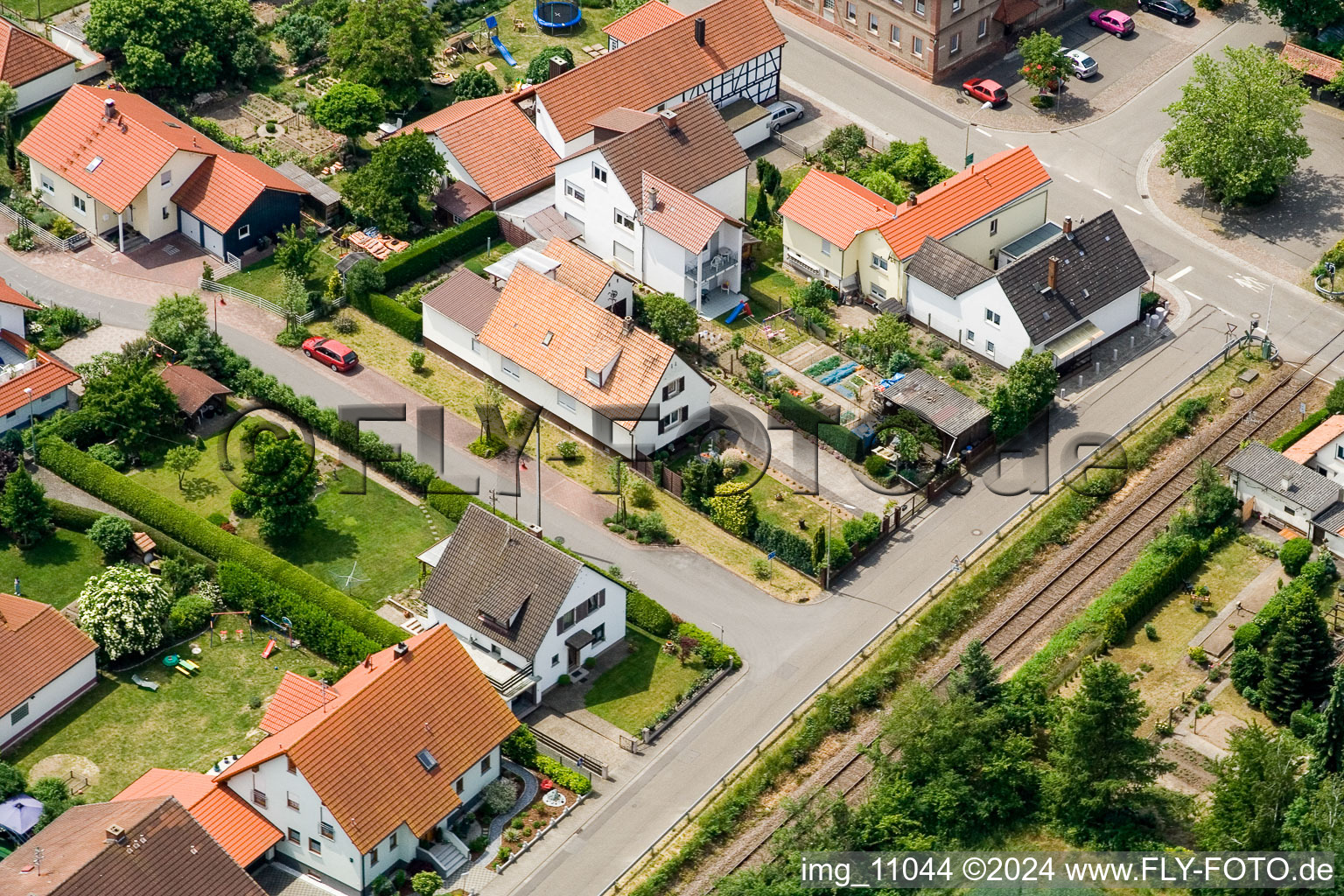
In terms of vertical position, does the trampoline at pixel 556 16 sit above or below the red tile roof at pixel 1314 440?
above

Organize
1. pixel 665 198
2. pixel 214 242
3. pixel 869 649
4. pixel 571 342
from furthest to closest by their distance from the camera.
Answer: pixel 214 242 → pixel 665 198 → pixel 571 342 → pixel 869 649

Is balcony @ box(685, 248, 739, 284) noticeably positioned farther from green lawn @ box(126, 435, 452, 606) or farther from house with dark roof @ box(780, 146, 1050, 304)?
green lawn @ box(126, 435, 452, 606)

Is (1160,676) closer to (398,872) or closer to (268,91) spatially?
(398,872)

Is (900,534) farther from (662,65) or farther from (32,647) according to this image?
(32,647)

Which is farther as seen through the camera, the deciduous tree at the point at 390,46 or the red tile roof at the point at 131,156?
the deciduous tree at the point at 390,46

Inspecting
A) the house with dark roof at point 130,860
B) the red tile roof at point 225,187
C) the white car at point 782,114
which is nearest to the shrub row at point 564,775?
the house with dark roof at point 130,860

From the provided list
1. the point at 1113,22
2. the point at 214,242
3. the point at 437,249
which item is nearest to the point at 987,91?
the point at 1113,22

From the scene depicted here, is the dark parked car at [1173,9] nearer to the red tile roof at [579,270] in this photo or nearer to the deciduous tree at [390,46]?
the red tile roof at [579,270]
